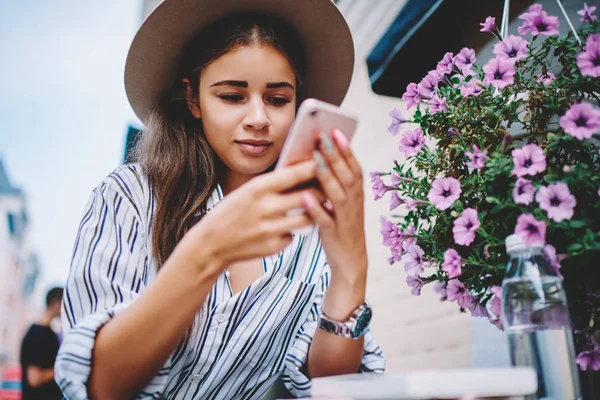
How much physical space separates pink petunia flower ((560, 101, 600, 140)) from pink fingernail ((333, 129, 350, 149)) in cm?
39

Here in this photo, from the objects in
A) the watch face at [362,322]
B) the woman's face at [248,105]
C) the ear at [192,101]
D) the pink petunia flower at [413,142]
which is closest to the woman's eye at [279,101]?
the woman's face at [248,105]

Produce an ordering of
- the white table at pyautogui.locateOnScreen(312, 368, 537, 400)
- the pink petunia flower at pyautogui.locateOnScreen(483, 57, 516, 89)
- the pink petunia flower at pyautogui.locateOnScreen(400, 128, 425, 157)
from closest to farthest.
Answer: the white table at pyautogui.locateOnScreen(312, 368, 537, 400) < the pink petunia flower at pyautogui.locateOnScreen(483, 57, 516, 89) < the pink petunia flower at pyautogui.locateOnScreen(400, 128, 425, 157)

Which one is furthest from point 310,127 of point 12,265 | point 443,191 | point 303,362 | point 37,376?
point 12,265

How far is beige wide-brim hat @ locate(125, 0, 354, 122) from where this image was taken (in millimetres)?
1347

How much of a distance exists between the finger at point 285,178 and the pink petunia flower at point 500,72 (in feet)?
1.47

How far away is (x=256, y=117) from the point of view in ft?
3.91

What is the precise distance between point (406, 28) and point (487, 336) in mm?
1174

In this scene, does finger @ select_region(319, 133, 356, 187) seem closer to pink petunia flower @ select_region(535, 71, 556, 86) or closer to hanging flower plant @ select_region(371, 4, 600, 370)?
hanging flower plant @ select_region(371, 4, 600, 370)

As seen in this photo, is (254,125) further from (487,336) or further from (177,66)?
(487,336)

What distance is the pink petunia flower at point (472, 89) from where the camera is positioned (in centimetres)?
102

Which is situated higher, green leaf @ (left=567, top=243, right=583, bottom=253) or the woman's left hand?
the woman's left hand

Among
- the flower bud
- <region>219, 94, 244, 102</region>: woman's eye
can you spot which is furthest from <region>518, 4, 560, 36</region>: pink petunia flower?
<region>219, 94, 244, 102</region>: woman's eye

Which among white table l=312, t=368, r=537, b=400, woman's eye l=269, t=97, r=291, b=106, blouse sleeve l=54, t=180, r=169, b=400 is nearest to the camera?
white table l=312, t=368, r=537, b=400

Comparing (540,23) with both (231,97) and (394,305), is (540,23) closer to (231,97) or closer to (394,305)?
(231,97)
